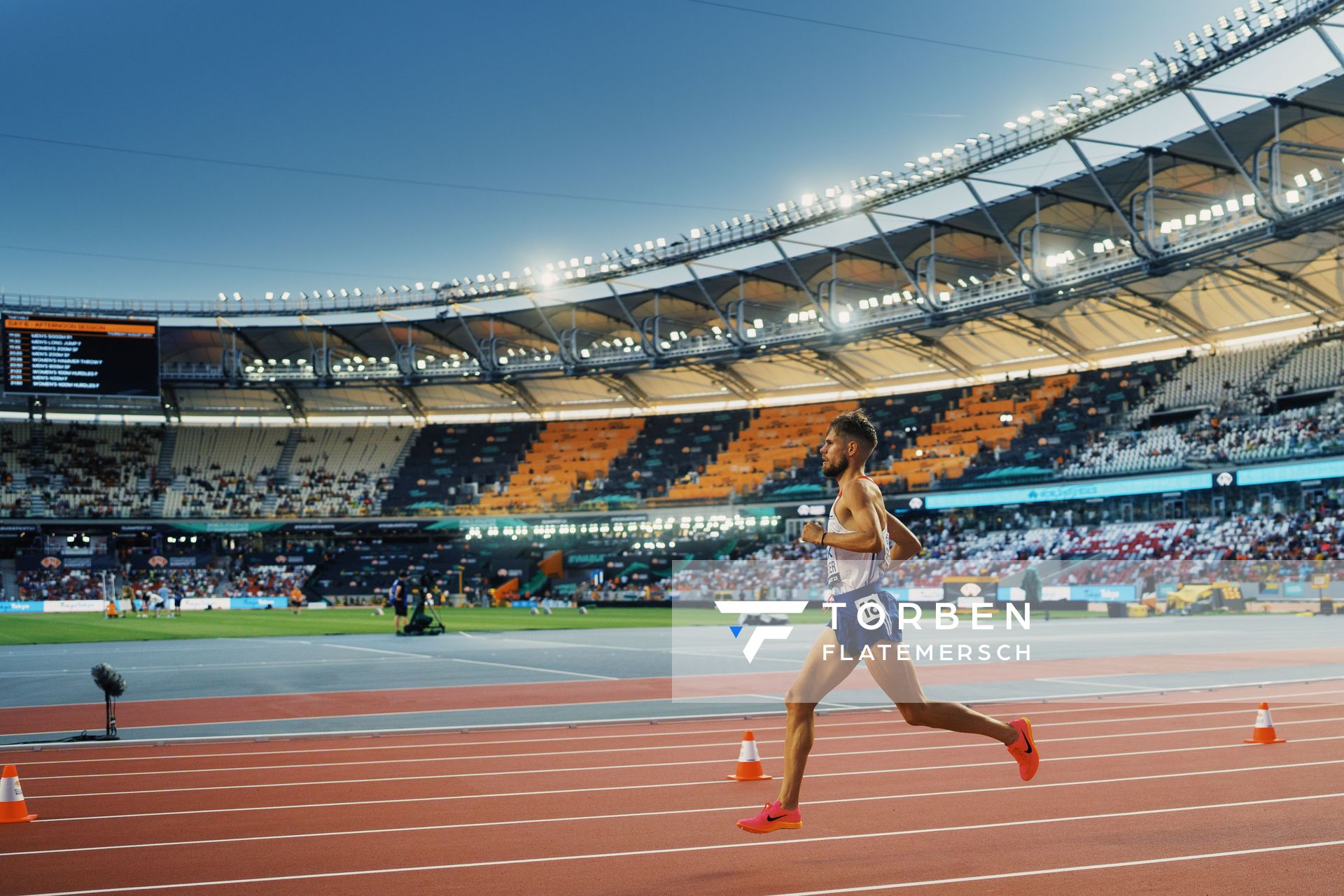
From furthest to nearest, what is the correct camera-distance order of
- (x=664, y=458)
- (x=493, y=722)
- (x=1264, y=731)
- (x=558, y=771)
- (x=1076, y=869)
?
1. (x=664, y=458)
2. (x=493, y=722)
3. (x=1264, y=731)
4. (x=558, y=771)
5. (x=1076, y=869)

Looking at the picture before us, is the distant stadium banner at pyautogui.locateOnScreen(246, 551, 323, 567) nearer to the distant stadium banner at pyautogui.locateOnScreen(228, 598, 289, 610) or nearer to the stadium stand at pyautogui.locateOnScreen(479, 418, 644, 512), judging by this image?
the distant stadium banner at pyautogui.locateOnScreen(228, 598, 289, 610)

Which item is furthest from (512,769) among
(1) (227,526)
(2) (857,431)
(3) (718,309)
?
(1) (227,526)

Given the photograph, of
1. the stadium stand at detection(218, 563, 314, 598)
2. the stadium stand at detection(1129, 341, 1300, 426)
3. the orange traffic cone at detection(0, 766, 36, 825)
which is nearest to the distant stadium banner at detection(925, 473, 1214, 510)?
the stadium stand at detection(1129, 341, 1300, 426)

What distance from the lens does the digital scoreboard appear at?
180 feet

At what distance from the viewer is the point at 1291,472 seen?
44656mm

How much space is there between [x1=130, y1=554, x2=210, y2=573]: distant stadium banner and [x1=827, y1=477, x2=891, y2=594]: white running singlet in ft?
233

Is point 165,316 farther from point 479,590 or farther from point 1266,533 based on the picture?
point 1266,533

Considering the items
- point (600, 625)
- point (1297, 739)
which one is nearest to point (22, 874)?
point (1297, 739)

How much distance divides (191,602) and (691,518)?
1057 inches

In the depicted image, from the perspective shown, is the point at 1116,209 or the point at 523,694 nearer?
the point at 523,694

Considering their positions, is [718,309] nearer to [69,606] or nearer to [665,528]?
[665,528]

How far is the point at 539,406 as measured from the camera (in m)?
82.2

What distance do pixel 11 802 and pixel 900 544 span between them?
243 inches

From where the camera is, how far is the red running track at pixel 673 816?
20.3 feet
